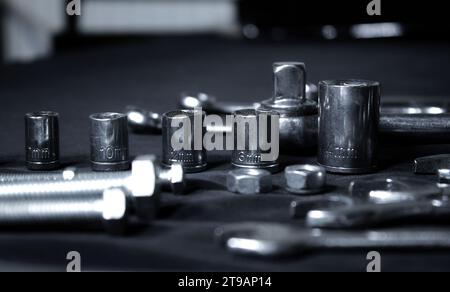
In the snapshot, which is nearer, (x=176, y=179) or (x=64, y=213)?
(x=64, y=213)

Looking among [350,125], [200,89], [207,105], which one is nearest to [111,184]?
[350,125]

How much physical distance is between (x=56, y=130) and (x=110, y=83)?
1451 millimetres

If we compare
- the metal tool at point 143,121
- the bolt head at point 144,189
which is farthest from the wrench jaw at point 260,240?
the metal tool at point 143,121

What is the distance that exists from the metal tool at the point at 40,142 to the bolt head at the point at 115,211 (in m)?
0.40

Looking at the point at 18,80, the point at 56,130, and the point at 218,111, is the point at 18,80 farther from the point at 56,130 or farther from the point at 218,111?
the point at 56,130

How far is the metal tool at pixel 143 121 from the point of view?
1607 millimetres

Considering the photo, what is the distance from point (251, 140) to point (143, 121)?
478 millimetres

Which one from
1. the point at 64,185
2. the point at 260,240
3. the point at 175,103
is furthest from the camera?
the point at 175,103

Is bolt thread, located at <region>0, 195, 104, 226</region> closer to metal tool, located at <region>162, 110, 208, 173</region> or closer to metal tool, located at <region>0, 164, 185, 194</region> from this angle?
metal tool, located at <region>0, 164, 185, 194</region>

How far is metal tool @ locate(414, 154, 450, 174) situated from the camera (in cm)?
120

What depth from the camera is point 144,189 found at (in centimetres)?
94

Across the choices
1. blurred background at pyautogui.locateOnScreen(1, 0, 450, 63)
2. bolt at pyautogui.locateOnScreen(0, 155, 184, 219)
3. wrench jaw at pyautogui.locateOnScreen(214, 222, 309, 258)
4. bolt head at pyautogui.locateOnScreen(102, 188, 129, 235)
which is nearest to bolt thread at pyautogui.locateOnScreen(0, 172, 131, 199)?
bolt at pyautogui.locateOnScreen(0, 155, 184, 219)

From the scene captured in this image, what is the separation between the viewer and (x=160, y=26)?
6.25 meters

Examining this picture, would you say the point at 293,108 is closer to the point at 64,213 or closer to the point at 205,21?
the point at 64,213
